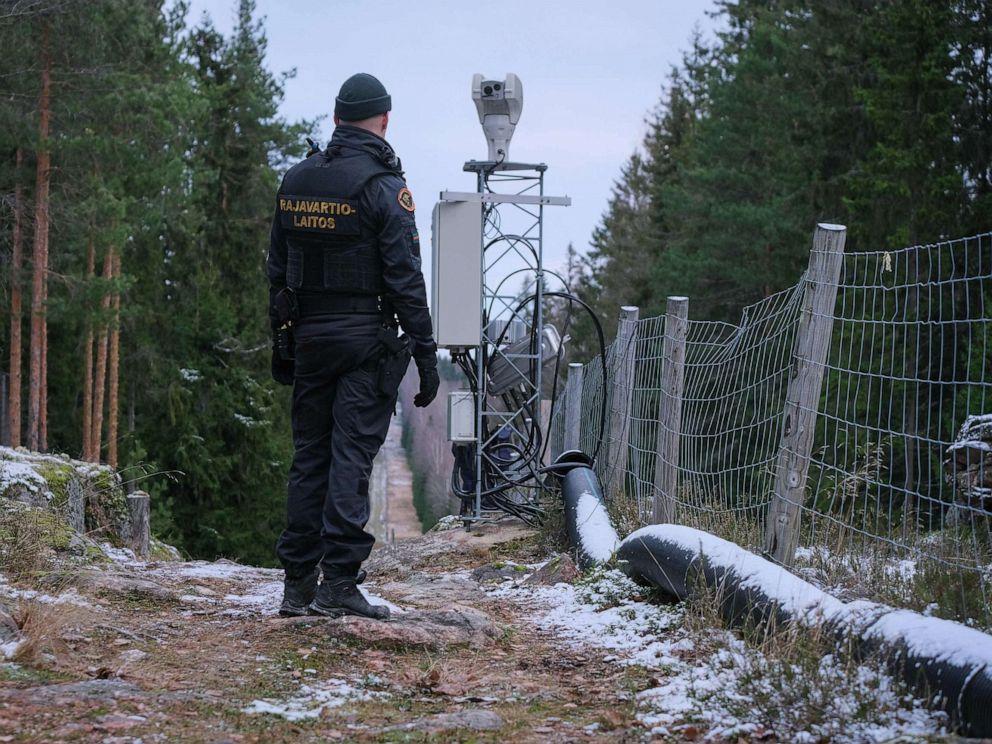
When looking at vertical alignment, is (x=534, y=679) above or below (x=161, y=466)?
above

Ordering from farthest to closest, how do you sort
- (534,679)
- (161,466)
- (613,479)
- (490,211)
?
(161,466)
(490,211)
(613,479)
(534,679)

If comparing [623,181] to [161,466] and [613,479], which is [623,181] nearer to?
[161,466]

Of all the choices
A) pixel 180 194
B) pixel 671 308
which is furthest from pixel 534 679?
pixel 180 194

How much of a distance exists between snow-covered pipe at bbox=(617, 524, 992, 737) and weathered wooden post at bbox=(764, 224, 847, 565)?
37 cm

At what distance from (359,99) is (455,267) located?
4.02 metres

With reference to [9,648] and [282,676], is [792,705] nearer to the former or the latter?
[282,676]

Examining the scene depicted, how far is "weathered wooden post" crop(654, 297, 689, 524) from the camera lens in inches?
247

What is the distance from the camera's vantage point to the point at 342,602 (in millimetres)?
5031

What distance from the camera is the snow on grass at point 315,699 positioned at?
11.6 feet

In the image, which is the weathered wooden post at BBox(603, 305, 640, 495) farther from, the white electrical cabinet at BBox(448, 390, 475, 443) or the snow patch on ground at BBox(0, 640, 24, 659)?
the snow patch on ground at BBox(0, 640, 24, 659)

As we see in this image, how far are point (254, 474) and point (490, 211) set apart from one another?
2719 cm

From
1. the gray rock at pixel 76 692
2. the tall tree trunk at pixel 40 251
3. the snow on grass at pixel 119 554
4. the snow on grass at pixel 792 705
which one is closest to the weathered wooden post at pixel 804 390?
the snow on grass at pixel 792 705

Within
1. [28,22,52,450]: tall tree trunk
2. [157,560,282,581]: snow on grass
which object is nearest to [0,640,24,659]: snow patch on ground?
[157,560,282,581]: snow on grass

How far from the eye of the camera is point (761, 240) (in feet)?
99.1
